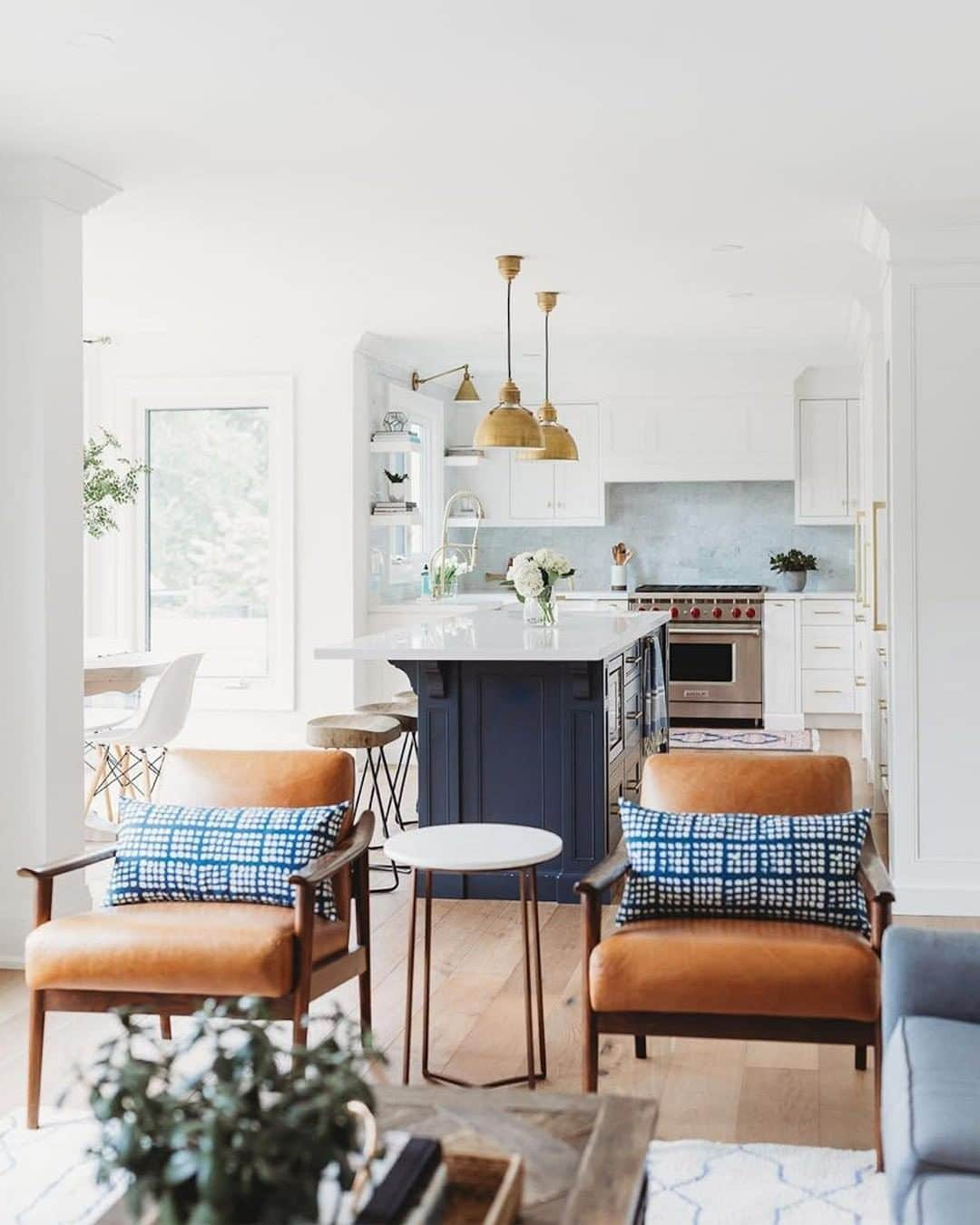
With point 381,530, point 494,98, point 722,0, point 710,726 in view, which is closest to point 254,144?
point 494,98

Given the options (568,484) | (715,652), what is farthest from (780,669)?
(568,484)

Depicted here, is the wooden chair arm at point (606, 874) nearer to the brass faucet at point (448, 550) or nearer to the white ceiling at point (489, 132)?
the white ceiling at point (489, 132)

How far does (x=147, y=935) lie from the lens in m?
3.19

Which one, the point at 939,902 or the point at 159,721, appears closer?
the point at 939,902

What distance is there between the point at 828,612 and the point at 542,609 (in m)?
3.99

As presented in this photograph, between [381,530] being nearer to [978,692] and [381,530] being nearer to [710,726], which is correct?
[710,726]

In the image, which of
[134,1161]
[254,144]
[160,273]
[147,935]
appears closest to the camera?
[134,1161]

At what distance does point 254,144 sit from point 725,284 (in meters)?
3.10

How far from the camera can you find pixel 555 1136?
7.22 feet

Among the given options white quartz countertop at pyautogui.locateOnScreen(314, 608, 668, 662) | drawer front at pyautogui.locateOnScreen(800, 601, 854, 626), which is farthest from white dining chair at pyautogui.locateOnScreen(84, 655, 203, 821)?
drawer front at pyautogui.locateOnScreen(800, 601, 854, 626)

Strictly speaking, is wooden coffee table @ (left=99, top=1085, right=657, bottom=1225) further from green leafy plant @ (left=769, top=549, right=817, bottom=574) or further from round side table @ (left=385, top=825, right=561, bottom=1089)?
green leafy plant @ (left=769, top=549, right=817, bottom=574)

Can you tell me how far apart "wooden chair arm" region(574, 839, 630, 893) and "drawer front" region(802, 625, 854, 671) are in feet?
21.9

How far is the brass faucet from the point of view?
9.26 m

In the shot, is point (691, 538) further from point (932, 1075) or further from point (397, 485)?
Result: point (932, 1075)
